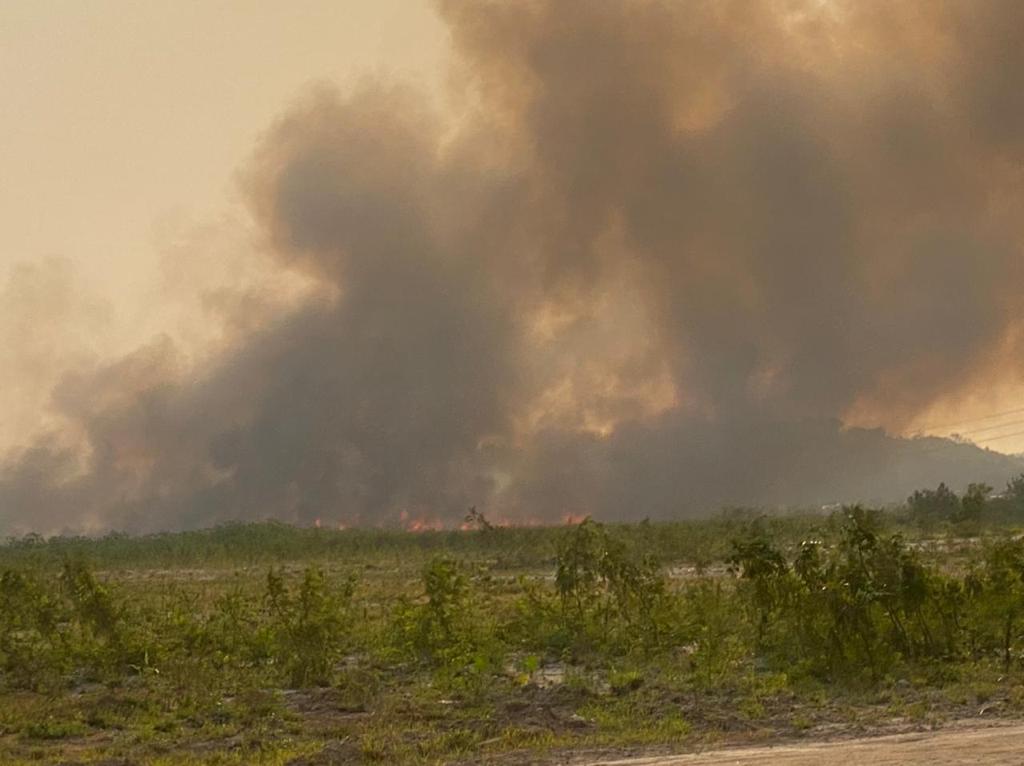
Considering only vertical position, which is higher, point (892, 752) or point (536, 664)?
point (536, 664)

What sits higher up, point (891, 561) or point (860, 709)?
point (891, 561)

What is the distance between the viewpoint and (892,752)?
41.5 ft

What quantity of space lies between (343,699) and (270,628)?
4462mm

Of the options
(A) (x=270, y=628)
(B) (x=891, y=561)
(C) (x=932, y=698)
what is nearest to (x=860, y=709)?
(C) (x=932, y=698)

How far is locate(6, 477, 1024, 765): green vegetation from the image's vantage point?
1573 centimetres

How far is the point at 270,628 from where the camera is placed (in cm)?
2255

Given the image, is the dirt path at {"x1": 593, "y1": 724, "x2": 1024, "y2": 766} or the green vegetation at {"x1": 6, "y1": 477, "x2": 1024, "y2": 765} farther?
the green vegetation at {"x1": 6, "y1": 477, "x2": 1024, "y2": 765}

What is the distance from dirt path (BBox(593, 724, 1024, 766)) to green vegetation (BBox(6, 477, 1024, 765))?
4.16 ft

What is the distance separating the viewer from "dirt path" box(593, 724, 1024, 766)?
12039 mm

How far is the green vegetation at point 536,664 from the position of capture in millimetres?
15727

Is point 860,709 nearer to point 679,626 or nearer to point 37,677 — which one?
point 679,626

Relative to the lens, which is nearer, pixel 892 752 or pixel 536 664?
pixel 892 752

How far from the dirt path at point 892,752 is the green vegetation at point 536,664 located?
1268 millimetres

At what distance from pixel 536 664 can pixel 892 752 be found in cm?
906
